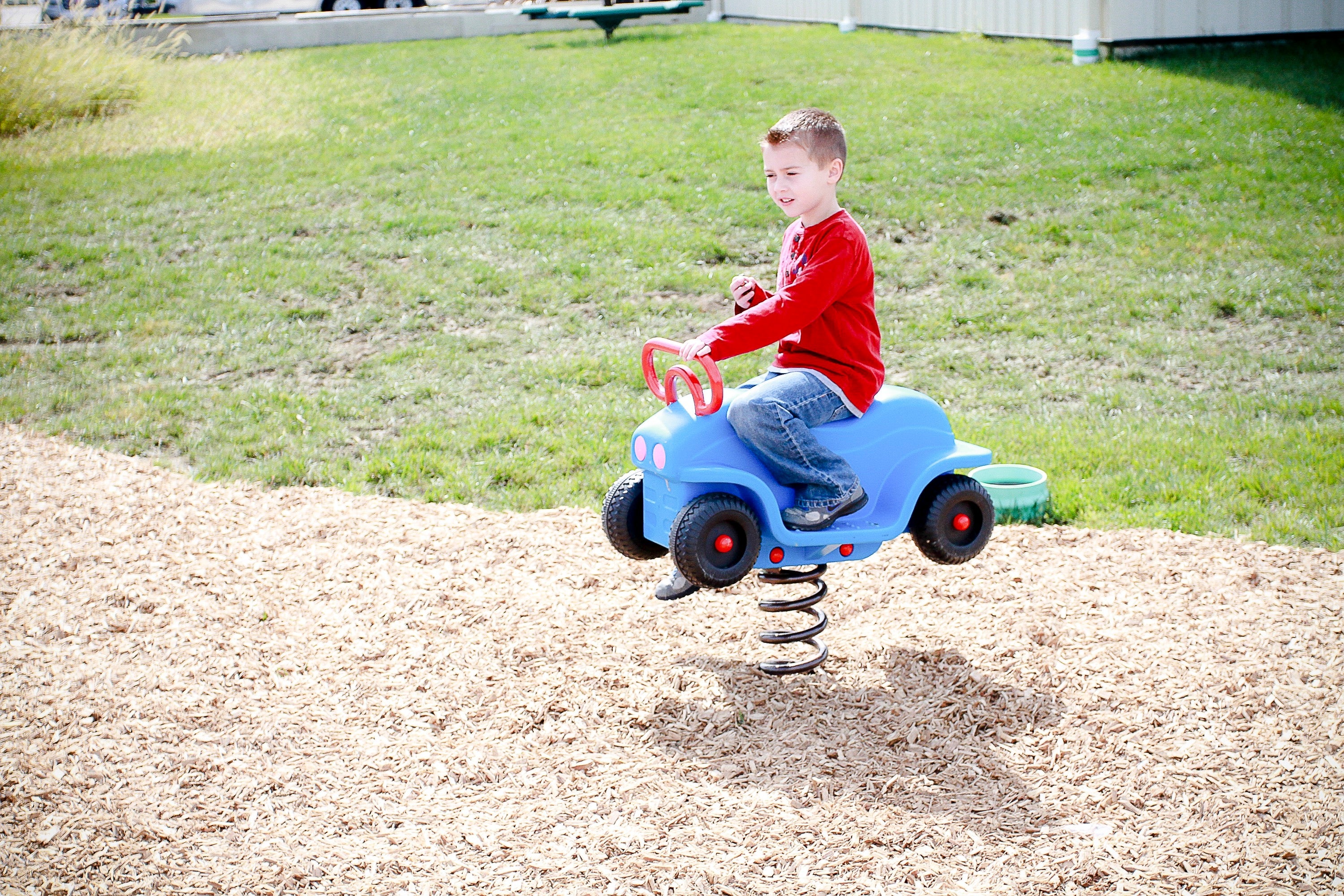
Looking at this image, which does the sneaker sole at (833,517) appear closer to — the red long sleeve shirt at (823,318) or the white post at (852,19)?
the red long sleeve shirt at (823,318)

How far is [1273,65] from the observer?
50.3 feet

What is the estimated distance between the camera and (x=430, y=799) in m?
3.91

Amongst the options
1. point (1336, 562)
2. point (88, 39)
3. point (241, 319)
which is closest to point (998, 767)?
point (1336, 562)

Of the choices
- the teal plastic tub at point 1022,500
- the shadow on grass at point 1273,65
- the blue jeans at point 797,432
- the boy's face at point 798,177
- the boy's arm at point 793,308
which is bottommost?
the teal plastic tub at point 1022,500

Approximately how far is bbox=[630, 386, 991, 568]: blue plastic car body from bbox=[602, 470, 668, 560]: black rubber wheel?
0.05 m

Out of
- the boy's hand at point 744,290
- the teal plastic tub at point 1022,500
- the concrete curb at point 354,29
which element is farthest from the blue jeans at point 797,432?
the concrete curb at point 354,29

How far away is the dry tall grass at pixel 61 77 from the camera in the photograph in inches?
577

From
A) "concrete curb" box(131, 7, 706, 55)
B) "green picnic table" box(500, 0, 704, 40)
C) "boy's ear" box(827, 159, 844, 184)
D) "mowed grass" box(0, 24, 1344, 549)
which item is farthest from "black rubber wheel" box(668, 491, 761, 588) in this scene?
"concrete curb" box(131, 7, 706, 55)

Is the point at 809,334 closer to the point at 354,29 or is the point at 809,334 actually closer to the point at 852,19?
the point at 852,19

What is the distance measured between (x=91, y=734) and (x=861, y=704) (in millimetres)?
2870

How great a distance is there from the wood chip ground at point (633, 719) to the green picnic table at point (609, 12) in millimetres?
16225

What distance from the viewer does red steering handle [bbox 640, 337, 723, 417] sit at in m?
3.80

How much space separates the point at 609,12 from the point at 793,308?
1797 centimetres

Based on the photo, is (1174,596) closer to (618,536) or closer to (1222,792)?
(1222,792)
